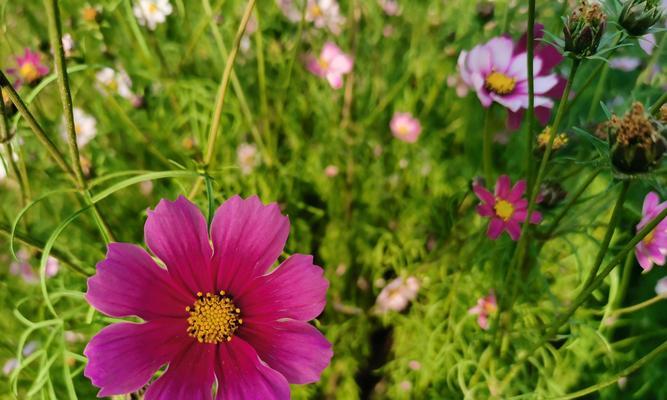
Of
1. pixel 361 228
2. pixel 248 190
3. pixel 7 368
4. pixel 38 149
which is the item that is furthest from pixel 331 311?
pixel 38 149

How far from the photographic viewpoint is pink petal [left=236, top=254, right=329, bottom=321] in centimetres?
45

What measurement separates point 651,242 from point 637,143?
282 mm

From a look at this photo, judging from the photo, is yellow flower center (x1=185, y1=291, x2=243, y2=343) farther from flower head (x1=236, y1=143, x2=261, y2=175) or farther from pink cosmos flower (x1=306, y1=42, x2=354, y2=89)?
pink cosmos flower (x1=306, y1=42, x2=354, y2=89)

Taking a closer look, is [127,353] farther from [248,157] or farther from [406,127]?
[406,127]

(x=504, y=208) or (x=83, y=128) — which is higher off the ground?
(x=83, y=128)

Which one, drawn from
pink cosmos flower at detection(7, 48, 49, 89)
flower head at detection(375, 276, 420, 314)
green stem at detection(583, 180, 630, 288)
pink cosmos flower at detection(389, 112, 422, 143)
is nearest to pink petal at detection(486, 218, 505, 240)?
green stem at detection(583, 180, 630, 288)

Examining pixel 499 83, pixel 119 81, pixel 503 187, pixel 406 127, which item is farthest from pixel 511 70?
pixel 119 81

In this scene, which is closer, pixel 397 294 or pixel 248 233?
pixel 248 233

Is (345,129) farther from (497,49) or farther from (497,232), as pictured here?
(497,232)

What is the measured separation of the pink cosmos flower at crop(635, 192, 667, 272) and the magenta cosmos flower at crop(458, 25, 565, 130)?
19 centimetres

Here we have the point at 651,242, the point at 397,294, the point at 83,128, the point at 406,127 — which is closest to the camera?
the point at 651,242

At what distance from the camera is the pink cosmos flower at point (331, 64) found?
112 centimetres

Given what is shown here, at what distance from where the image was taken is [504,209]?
0.65 m

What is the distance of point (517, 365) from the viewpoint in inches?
24.7
